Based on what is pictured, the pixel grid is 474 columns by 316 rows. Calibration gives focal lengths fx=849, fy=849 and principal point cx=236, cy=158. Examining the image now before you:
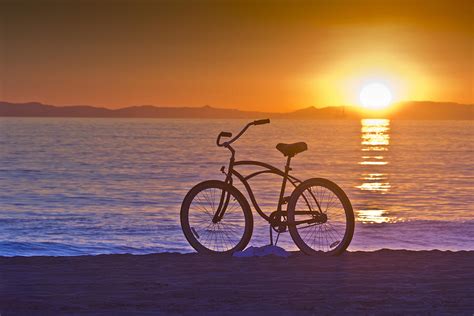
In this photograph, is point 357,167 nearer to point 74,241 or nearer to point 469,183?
point 469,183

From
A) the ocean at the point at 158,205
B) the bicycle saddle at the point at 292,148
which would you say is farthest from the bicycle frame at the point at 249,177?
the ocean at the point at 158,205

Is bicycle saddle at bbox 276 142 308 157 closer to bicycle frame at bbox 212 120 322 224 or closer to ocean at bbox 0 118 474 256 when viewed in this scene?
bicycle frame at bbox 212 120 322 224

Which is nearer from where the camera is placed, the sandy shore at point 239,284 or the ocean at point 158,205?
the sandy shore at point 239,284

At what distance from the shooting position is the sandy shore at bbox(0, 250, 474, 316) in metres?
6.04

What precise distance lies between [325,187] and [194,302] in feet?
8.28

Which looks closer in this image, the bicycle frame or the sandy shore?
the sandy shore

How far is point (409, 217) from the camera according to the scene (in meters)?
22.5

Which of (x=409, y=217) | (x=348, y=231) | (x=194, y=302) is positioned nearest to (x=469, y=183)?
Answer: (x=409, y=217)

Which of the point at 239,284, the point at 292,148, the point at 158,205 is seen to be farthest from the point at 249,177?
the point at 158,205

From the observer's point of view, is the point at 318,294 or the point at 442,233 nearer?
the point at 318,294

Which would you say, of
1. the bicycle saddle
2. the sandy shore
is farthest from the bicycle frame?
the sandy shore

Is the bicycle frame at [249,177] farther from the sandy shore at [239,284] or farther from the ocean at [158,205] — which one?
the ocean at [158,205]

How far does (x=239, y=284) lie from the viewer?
685cm

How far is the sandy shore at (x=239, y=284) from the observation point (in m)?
6.04
